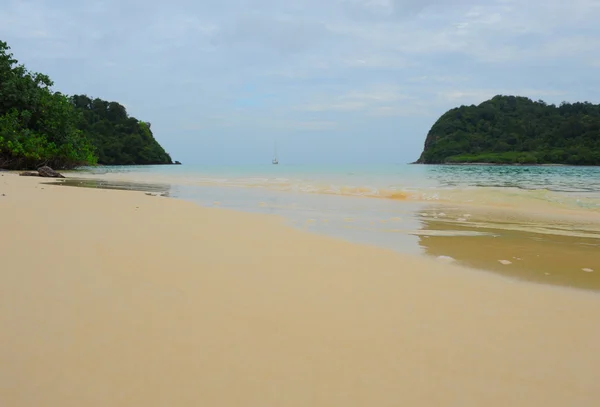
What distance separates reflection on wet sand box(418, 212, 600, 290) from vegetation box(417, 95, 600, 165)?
7263 cm

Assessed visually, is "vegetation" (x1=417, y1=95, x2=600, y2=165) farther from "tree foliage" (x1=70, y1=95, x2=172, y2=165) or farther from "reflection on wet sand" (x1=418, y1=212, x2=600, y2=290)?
"reflection on wet sand" (x1=418, y1=212, x2=600, y2=290)

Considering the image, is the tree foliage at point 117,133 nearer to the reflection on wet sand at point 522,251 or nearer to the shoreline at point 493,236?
the shoreline at point 493,236

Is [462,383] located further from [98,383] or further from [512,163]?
[512,163]

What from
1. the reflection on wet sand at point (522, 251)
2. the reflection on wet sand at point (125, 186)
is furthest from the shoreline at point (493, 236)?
the reflection on wet sand at point (125, 186)

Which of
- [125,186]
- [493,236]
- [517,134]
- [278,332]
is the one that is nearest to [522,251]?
[493,236]

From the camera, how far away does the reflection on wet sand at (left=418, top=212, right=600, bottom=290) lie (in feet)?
11.8

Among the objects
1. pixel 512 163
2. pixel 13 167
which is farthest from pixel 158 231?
pixel 512 163

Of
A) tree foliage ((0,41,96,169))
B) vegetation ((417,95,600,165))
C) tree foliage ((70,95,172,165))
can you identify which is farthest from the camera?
tree foliage ((70,95,172,165))

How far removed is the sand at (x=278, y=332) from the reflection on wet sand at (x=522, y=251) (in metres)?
0.46

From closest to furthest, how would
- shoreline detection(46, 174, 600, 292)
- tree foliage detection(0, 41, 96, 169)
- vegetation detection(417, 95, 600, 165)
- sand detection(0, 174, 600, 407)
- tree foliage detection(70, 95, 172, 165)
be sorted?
sand detection(0, 174, 600, 407), shoreline detection(46, 174, 600, 292), tree foliage detection(0, 41, 96, 169), vegetation detection(417, 95, 600, 165), tree foliage detection(70, 95, 172, 165)

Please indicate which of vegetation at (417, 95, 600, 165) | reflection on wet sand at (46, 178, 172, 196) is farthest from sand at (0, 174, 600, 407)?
vegetation at (417, 95, 600, 165)

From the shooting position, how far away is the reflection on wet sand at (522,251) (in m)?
3.60

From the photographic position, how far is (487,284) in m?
3.20

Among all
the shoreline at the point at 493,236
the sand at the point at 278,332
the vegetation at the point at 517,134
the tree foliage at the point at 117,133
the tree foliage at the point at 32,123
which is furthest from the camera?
the tree foliage at the point at 117,133
